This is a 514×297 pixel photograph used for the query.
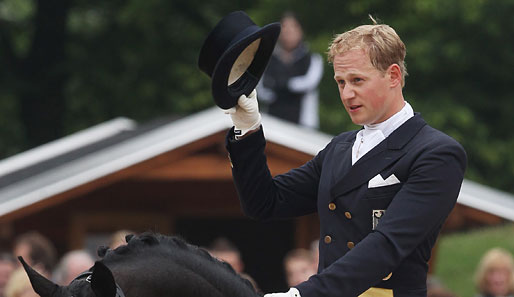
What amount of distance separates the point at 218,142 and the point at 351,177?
665 cm

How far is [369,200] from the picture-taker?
3.62 metres

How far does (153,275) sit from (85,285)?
232 millimetres

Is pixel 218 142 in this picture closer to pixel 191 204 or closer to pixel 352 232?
pixel 191 204

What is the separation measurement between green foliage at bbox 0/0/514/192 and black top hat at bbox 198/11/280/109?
13119 mm

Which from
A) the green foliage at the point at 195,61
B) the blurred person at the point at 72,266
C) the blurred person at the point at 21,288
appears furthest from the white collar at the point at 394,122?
the green foliage at the point at 195,61

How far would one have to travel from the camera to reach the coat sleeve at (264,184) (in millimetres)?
3871

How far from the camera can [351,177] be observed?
3.70m

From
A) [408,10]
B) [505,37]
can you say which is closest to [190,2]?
[408,10]

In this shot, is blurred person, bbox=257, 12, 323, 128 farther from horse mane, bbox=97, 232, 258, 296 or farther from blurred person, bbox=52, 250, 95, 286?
horse mane, bbox=97, 232, 258, 296

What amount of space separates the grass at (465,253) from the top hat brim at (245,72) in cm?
1147

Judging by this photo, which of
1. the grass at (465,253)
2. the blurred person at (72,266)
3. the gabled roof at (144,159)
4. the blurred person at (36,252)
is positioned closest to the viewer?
the blurred person at (72,266)

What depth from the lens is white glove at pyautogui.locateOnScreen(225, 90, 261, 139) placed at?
12.3 ft

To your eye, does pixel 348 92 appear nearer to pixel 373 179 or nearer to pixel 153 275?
pixel 373 179

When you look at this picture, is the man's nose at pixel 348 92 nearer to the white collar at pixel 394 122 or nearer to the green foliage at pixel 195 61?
the white collar at pixel 394 122
